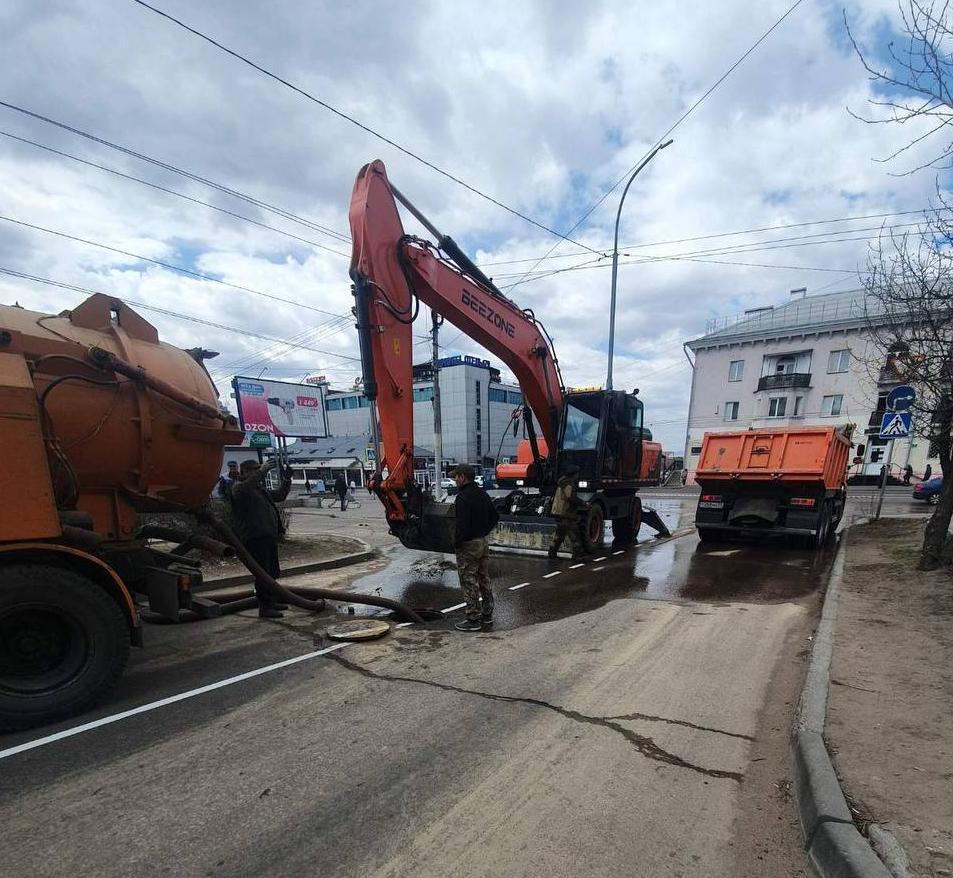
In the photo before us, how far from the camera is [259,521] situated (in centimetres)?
629

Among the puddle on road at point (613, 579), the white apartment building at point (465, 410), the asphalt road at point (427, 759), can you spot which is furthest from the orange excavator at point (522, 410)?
the white apartment building at point (465, 410)

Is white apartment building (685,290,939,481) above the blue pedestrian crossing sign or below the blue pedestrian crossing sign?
above

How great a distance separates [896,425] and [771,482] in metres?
2.35

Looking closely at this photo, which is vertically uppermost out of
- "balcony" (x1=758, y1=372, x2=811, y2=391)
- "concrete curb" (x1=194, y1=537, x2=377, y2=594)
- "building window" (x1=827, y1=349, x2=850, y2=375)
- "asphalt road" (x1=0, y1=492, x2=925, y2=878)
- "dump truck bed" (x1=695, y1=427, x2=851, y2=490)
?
"building window" (x1=827, y1=349, x2=850, y2=375)

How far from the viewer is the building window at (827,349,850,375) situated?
38188 millimetres

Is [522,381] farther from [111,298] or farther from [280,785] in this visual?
[280,785]

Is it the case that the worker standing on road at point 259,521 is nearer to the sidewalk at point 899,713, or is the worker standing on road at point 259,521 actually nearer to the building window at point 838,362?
the sidewalk at point 899,713

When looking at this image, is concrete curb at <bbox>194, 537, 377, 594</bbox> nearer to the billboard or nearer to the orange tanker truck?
the orange tanker truck

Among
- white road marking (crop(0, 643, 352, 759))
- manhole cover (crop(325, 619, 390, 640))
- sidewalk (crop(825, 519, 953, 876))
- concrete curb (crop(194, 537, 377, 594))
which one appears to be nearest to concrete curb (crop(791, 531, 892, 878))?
sidewalk (crop(825, 519, 953, 876))

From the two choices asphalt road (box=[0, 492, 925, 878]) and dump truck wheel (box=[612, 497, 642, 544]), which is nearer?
asphalt road (box=[0, 492, 925, 878])

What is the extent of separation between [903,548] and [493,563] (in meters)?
7.32

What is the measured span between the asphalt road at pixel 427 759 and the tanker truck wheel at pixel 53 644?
0.62 ft

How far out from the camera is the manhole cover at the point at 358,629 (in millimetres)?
5434

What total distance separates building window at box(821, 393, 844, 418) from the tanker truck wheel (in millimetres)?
45352
